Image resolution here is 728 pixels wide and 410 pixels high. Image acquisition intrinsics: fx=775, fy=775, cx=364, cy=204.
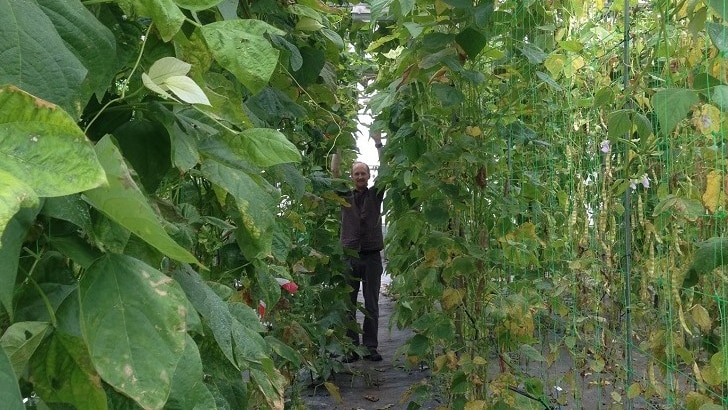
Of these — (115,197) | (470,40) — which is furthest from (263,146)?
(470,40)

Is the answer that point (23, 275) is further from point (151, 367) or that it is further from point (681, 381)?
point (681, 381)

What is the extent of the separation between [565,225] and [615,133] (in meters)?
1.15

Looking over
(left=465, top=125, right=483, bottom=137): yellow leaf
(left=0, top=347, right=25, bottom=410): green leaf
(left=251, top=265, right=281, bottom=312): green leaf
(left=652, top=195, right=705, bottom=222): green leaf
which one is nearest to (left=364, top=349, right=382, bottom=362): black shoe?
(left=465, top=125, right=483, bottom=137): yellow leaf

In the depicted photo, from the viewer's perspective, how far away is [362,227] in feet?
17.7

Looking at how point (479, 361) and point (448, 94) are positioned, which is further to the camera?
point (479, 361)

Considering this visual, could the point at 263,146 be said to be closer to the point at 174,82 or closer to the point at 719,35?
the point at 174,82

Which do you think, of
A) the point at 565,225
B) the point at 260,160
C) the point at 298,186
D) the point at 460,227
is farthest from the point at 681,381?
the point at 260,160

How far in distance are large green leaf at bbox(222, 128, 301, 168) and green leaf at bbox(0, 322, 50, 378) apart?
0.30 metres

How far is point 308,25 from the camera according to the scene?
158cm

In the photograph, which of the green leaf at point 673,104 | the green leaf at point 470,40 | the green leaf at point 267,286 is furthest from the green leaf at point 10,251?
the green leaf at point 470,40

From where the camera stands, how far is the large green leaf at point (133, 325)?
0.43 meters

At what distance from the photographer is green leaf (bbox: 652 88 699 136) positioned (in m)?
1.46

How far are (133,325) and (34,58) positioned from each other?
17 cm

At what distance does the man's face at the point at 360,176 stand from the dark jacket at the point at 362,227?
0.44ft
